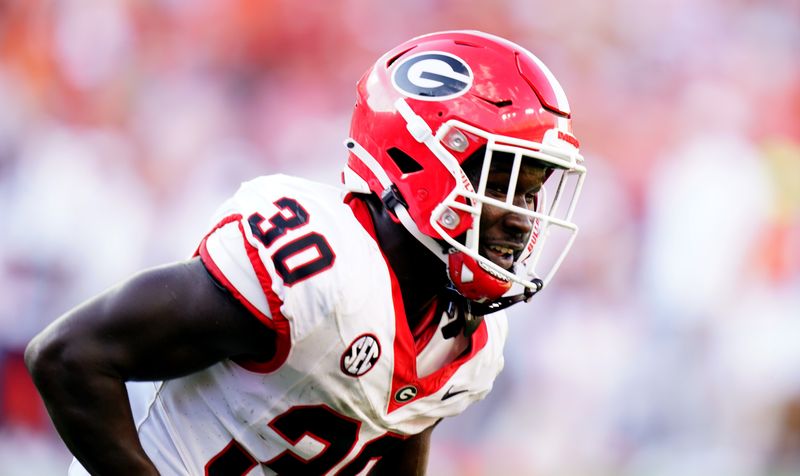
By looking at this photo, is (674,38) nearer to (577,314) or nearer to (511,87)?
(577,314)

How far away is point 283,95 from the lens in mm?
5609

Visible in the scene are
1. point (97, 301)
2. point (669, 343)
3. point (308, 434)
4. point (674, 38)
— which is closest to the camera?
point (97, 301)

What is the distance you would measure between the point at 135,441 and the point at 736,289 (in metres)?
3.75

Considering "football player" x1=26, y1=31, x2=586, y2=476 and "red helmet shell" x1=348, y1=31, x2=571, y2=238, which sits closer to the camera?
"football player" x1=26, y1=31, x2=586, y2=476

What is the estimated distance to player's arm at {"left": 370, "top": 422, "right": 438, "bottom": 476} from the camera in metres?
2.51

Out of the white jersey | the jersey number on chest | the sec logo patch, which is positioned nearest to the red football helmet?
the white jersey

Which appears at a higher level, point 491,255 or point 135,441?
point 491,255

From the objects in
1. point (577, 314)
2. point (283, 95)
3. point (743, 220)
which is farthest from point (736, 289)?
point (283, 95)

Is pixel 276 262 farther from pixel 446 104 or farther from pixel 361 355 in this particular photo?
pixel 446 104

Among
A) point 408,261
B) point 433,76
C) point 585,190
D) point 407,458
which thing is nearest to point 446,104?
point 433,76

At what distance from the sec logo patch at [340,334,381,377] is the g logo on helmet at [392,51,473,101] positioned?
515 mm

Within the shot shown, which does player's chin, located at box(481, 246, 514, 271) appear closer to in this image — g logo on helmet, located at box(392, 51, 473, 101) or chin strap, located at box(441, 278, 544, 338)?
chin strap, located at box(441, 278, 544, 338)

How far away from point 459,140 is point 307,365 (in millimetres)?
536

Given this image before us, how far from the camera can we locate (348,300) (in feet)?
6.53
